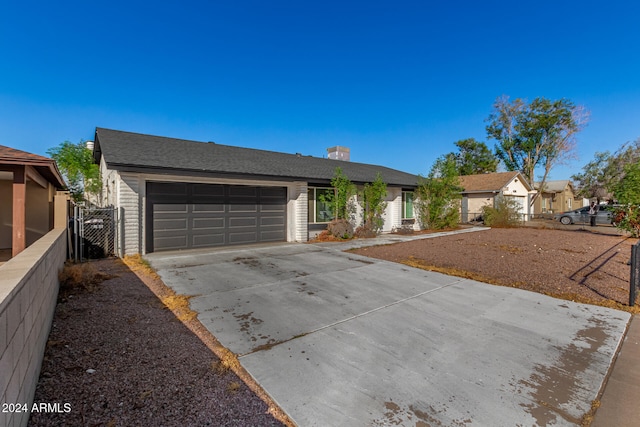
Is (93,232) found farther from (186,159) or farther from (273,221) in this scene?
(273,221)

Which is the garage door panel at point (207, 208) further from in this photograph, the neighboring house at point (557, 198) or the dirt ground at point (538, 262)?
the neighboring house at point (557, 198)

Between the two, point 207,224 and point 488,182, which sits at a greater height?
point 488,182

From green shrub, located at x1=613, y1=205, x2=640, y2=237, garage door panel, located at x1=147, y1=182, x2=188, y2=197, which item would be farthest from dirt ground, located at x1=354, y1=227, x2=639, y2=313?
garage door panel, located at x1=147, y1=182, x2=188, y2=197

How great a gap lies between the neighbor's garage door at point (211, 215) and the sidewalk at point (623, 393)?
928 centimetres

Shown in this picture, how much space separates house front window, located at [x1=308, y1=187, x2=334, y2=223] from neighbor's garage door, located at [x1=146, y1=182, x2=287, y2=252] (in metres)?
1.27

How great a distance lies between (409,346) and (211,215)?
308 inches

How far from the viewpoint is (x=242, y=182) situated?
984 centimetres

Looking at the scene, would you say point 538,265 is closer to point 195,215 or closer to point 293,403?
point 293,403

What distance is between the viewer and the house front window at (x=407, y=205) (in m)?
15.5

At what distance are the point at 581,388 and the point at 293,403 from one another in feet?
8.41

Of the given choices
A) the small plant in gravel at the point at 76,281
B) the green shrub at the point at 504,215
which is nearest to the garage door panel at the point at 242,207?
the small plant in gravel at the point at 76,281

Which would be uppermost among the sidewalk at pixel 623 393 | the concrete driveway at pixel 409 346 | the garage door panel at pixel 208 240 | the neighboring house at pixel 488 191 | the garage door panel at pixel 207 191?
the neighboring house at pixel 488 191

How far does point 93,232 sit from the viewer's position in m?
7.50

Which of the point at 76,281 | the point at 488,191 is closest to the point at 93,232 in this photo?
the point at 76,281
